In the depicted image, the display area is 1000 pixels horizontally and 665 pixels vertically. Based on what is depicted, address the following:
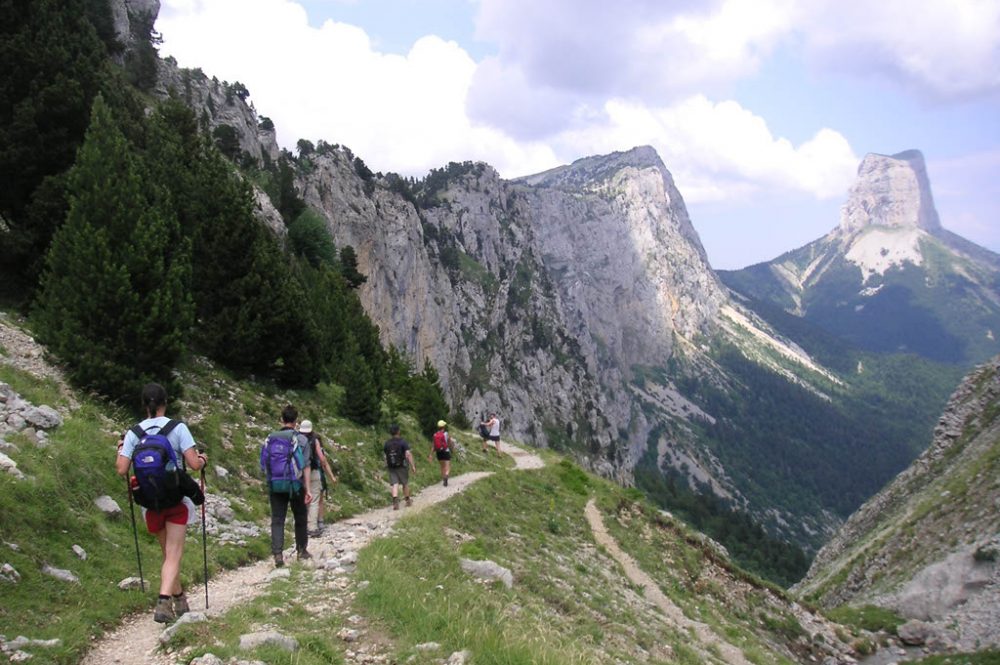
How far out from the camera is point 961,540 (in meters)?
36.0

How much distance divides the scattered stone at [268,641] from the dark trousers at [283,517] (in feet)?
15.7

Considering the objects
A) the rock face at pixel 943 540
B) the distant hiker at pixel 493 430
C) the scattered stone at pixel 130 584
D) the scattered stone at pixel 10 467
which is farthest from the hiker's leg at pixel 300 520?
the rock face at pixel 943 540

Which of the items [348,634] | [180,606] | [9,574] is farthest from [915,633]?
[9,574]

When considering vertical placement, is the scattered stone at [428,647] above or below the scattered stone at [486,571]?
above

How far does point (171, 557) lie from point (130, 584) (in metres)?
1.79

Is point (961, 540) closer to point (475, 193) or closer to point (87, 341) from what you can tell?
point (87, 341)

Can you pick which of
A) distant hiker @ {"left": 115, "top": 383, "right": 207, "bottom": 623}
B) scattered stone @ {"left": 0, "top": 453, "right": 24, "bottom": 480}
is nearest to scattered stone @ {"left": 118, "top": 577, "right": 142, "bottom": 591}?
distant hiker @ {"left": 115, "top": 383, "right": 207, "bottom": 623}

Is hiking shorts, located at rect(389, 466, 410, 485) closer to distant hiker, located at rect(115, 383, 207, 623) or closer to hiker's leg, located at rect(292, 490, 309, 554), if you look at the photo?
hiker's leg, located at rect(292, 490, 309, 554)

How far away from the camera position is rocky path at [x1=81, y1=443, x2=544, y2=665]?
7992 millimetres

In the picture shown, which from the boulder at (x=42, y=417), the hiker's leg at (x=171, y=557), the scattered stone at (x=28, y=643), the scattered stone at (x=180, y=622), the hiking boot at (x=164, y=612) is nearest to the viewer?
the scattered stone at (x=28, y=643)

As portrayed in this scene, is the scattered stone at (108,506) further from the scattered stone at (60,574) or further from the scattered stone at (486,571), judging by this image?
the scattered stone at (486,571)

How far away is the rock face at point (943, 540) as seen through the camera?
104 feet

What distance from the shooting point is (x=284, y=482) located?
12523 millimetres

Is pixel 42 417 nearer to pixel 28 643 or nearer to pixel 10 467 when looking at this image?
pixel 10 467
